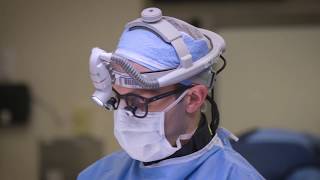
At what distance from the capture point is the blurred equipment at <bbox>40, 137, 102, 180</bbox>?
290 centimetres

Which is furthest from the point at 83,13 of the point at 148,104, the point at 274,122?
the point at 148,104

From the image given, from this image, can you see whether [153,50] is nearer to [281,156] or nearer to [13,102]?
[281,156]

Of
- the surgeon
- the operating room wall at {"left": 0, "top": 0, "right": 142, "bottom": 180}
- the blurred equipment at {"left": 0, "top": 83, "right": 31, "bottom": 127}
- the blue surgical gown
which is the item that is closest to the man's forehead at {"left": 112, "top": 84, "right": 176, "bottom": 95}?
the surgeon

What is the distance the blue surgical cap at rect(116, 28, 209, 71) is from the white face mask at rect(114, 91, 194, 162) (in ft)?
0.33

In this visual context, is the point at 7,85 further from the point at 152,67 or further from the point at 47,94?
the point at 152,67

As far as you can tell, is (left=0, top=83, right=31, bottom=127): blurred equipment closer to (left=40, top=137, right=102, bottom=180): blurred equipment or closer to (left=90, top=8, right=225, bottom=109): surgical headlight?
(left=40, top=137, right=102, bottom=180): blurred equipment

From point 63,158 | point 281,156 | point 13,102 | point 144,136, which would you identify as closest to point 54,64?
point 13,102

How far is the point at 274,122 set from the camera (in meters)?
2.94

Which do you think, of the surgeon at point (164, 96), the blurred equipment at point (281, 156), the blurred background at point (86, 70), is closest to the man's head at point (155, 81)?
the surgeon at point (164, 96)

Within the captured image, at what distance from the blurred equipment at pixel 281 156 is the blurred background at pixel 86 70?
1.64 feet

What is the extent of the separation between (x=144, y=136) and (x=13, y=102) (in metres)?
1.87

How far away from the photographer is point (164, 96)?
3.65 ft

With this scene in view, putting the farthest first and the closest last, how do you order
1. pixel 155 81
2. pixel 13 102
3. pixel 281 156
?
pixel 13 102, pixel 281 156, pixel 155 81

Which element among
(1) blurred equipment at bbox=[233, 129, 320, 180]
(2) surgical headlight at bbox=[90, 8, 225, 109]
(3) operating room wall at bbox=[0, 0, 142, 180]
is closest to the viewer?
(2) surgical headlight at bbox=[90, 8, 225, 109]
